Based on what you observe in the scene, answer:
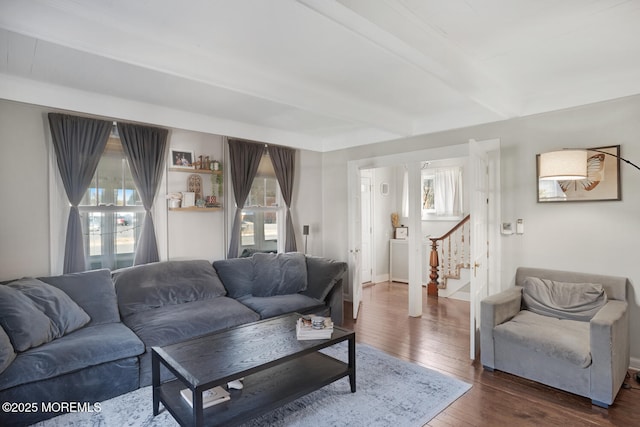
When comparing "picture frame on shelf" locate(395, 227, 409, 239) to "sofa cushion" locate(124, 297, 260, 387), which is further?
"picture frame on shelf" locate(395, 227, 409, 239)

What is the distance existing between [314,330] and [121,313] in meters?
1.93

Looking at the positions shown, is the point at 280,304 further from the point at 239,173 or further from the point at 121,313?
the point at 239,173

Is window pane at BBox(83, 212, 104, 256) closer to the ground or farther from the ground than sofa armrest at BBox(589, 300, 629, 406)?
Answer: farther from the ground

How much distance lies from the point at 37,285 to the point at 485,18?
12.7ft

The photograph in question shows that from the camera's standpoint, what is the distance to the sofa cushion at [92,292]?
121 inches

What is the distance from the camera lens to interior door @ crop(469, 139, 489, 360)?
134 inches

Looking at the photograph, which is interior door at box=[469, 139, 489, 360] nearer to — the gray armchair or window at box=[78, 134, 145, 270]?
the gray armchair

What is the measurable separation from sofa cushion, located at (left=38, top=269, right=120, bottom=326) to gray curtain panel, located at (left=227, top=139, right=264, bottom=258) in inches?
60.4

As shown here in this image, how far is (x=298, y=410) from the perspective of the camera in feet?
8.27

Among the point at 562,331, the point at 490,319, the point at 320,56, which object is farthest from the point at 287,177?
the point at 562,331

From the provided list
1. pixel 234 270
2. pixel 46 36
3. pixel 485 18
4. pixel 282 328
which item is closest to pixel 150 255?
pixel 234 270

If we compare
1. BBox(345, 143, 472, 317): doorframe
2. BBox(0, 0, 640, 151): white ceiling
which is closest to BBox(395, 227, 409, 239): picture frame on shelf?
BBox(345, 143, 472, 317): doorframe

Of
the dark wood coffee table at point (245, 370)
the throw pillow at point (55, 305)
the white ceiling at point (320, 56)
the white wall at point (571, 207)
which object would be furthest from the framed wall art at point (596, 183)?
the throw pillow at point (55, 305)

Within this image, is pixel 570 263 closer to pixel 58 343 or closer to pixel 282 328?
pixel 282 328
